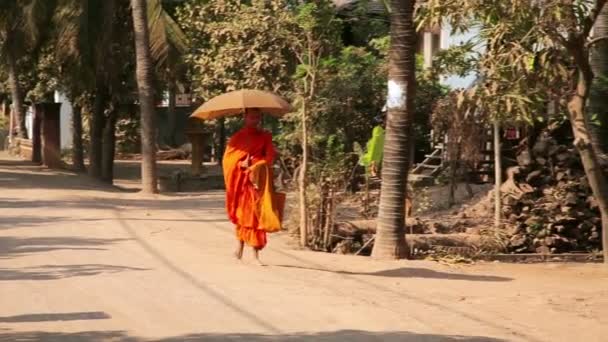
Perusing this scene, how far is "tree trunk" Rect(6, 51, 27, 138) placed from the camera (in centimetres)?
2941

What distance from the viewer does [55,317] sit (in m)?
8.15

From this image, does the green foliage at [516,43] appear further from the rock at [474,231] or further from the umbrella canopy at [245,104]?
the rock at [474,231]

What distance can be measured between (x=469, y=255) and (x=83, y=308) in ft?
20.4

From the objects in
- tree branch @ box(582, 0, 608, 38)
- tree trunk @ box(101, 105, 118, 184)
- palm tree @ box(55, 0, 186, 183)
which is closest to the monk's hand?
tree branch @ box(582, 0, 608, 38)

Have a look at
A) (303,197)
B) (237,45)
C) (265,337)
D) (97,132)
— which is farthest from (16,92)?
(265,337)

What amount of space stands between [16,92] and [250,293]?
25.1 metres

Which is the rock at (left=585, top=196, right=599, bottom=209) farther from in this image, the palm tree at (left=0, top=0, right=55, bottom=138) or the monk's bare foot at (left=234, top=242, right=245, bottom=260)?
the palm tree at (left=0, top=0, right=55, bottom=138)

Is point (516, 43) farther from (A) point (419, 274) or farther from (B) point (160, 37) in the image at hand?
(B) point (160, 37)

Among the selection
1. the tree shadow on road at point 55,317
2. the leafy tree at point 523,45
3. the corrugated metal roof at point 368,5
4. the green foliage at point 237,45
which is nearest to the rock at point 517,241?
the leafy tree at point 523,45

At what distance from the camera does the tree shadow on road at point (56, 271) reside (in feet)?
33.2

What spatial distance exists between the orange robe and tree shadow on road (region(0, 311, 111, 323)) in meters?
3.04

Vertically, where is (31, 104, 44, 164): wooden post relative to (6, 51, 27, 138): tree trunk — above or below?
below

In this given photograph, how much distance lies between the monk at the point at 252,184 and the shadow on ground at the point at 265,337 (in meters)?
3.30

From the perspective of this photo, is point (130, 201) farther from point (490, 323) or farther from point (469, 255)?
point (490, 323)
